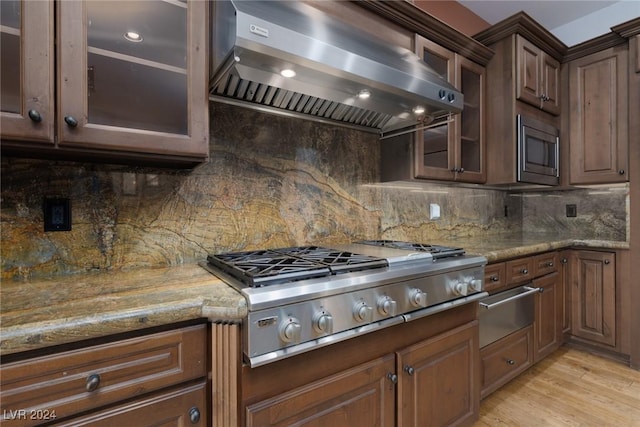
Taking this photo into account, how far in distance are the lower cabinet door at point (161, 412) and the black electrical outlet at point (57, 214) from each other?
2.44 ft

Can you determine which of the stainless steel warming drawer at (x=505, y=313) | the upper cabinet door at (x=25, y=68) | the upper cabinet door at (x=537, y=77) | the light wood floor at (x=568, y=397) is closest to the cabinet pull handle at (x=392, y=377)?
the stainless steel warming drawer at (x=505, y=313)

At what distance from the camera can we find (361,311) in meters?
1.07

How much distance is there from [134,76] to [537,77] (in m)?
2.79

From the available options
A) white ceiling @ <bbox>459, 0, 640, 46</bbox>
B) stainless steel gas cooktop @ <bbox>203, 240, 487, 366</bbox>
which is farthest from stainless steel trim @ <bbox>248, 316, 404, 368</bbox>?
white ceiling @ <bbox>459, 0, 640, 46</bbox>

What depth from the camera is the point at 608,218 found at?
2791mm

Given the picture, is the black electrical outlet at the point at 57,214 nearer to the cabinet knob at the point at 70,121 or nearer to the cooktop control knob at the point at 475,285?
the cabinet knob at the point at 70,121

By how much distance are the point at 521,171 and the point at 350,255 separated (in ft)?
5.64

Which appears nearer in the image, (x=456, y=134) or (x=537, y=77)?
(x=456, y=134)

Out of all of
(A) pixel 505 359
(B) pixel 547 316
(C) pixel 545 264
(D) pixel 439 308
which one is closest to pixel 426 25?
(D) pixel 439 308

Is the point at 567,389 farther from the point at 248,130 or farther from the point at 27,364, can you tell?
the point at 27,364

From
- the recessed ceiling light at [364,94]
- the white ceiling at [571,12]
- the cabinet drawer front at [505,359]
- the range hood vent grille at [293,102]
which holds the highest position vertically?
the white ceiling at [571,12]

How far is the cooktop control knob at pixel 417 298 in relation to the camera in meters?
1.24

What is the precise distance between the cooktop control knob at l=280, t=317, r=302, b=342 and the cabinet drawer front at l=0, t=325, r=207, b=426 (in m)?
0.22

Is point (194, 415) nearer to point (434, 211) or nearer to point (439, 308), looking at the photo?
point (439, 308)
